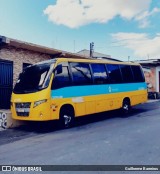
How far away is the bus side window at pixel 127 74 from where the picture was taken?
14.1 metres

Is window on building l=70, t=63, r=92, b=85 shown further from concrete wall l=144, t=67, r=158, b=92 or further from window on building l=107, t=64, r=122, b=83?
concrete wall l=144, t=67, r=158, b=92

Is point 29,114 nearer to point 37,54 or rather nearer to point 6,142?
point 6,142

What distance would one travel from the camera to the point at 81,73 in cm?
1138

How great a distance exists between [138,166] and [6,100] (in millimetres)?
9313

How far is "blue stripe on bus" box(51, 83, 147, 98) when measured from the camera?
1023 cm

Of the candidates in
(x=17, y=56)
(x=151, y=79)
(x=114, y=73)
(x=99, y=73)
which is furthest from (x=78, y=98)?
(x=151, y=79)

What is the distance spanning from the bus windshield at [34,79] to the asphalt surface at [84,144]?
159 cm

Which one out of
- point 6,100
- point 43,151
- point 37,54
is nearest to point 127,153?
point 43,151

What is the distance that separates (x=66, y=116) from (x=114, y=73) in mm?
4176

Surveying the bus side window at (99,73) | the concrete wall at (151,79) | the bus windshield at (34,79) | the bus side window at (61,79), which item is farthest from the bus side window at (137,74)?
the concrete wall at (151,79)

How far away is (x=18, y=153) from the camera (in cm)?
692

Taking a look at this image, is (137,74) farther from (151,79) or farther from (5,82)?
(151,79)

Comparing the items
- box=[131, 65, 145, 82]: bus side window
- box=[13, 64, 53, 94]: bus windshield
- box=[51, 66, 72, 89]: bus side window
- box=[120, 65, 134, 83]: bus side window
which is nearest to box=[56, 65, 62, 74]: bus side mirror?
box=[51, 66, 72, 89]: bus side window

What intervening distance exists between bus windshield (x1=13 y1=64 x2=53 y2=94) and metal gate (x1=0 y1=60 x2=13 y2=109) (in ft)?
7.74
